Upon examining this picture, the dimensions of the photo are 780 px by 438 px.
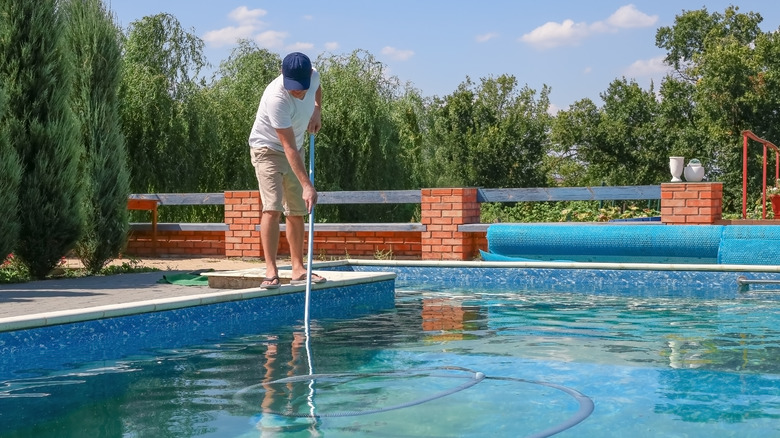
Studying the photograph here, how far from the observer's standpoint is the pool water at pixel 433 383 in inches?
128

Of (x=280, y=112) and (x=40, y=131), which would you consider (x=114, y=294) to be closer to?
(x=280, y=112)

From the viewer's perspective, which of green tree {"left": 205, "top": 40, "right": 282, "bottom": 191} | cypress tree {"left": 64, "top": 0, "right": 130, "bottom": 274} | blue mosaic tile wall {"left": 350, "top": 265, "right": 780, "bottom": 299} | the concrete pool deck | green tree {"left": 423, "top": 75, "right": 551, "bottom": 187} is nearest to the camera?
the concrete pool deck

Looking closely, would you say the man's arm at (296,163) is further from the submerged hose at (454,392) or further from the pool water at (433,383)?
the submerged hose at (454,392)

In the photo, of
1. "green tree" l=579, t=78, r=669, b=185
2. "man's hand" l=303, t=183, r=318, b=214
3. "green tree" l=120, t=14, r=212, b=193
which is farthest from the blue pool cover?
"green tree" l=579, t=78, r=669, b=185

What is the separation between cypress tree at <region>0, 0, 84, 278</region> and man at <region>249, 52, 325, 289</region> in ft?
12.0

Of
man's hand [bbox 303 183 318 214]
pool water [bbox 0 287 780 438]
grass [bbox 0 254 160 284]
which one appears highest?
man's hand [bbox 303 183 318 214]

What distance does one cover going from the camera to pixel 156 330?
5430mm

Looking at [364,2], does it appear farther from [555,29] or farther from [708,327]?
Answer: [555,29]

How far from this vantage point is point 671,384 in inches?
155

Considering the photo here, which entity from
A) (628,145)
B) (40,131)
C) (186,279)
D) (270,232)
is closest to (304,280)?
(270,232)

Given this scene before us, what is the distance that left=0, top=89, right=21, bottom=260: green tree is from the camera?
828cm

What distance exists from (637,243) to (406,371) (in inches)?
232

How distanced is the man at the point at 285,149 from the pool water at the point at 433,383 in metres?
0.71

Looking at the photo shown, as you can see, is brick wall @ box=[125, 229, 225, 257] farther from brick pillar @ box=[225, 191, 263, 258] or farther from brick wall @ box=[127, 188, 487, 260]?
brick pillar @ box=[225, 191, 263, 258]
